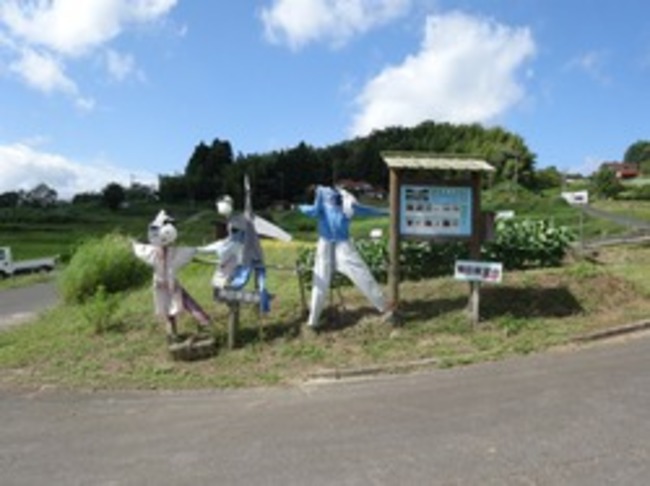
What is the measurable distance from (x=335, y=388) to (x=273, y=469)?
228cm

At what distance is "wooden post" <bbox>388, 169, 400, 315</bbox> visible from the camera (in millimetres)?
9625

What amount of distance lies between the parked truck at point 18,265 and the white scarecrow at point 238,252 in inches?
1156

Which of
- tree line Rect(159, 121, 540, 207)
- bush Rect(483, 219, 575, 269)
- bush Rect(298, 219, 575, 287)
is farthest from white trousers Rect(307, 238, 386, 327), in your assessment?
tree line Rect(159, 121, 540, 207)

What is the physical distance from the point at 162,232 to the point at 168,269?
1.53 feet

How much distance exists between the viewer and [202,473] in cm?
545

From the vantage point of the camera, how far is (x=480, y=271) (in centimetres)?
933

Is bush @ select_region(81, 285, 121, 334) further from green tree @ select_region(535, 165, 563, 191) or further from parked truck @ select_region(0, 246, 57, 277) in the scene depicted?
green tree @ select_region(535, 165, 563, 191)

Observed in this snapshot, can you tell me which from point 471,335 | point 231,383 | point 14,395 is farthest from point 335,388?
point 14,395

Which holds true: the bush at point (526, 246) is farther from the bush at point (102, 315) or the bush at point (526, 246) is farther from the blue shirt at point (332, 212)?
the bush at point (102, 315)

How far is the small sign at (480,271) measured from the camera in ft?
30.5

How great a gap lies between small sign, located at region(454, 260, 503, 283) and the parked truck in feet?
102

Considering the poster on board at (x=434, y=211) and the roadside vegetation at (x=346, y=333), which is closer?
the roadside vegetation at (x=346, y=333)

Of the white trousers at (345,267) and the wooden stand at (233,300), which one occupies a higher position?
the white trousers at (345,267)

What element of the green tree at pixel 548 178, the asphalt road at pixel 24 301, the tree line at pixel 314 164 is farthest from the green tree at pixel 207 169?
the asphalt road at pixel 24 301
